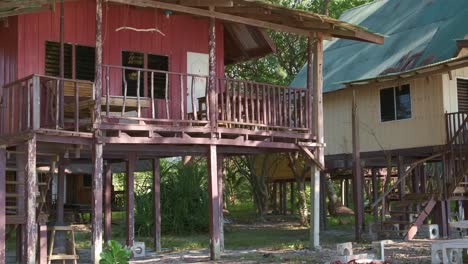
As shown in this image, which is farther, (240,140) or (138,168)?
(138,168)

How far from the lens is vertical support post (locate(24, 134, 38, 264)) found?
38.4ft

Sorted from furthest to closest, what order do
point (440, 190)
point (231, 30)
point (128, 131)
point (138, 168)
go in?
point (138, 168), point (440, 190), point (231, 30), point (128, 131)

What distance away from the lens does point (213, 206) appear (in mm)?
14242

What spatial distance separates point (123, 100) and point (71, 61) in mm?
2213

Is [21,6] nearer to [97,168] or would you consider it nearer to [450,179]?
[97,168]

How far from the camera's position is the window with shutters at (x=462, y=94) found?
19.9 metres

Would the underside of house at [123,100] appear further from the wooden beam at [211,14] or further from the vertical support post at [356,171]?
the vertical support post at [356,171]

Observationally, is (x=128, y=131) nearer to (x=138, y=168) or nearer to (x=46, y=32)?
(x=46, y=32)

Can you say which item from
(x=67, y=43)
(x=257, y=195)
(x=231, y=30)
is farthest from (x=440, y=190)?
(x=257, y=195)

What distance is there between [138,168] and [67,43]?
1085 centimetres

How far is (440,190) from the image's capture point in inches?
766

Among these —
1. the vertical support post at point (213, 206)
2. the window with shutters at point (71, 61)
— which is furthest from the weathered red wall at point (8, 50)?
the vertical support post at point (213, 206)

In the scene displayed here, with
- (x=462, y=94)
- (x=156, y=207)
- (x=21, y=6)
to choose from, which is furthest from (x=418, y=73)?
(x=21, y=6)

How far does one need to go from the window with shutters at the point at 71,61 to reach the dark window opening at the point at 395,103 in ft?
32.9
